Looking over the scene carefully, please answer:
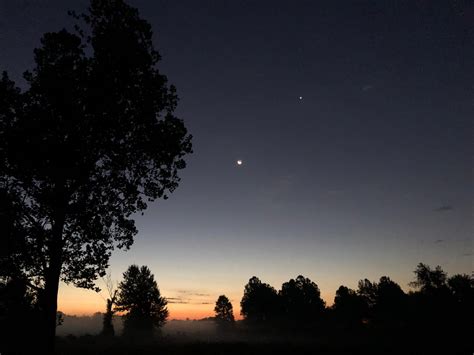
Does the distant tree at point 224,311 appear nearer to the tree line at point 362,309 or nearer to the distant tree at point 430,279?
the tree line at point 362,309

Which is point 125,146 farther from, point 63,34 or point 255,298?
point 255,298

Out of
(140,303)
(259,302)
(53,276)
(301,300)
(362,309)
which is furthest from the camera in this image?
(259,302)

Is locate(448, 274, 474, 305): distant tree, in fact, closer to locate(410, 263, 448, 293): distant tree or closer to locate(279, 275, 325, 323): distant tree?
locate(410, 263, 448, 293): distant tree

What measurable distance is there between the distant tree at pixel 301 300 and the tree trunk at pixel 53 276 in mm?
76088

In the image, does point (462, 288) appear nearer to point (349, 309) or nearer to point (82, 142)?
point (349, 309)

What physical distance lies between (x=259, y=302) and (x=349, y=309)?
27.5 meters

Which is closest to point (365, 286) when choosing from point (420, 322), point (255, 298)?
point (420, 322)

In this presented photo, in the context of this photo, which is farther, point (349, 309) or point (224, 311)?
point (224, 311)

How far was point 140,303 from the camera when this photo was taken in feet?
166

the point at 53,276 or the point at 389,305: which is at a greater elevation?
the point at 53,276

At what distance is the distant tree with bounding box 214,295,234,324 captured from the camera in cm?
10194

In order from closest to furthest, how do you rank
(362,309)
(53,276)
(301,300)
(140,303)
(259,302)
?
1. (53,276)
2. (140,303)
3. (362,309)
4. (301,300)
5. (259,302)

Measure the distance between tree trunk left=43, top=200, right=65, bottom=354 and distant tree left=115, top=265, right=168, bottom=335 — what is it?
39.5 meters

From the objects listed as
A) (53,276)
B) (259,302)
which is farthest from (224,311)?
(53,276)
